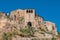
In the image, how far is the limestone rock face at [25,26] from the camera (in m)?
→ 79.6

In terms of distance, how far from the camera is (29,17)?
90250mm

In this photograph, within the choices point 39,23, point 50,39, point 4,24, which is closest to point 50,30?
point 39,23

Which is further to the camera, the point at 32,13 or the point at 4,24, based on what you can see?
the point at 32,13

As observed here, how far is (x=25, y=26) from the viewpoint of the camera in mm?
86125

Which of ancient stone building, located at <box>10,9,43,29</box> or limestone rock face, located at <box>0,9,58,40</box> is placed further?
ancient stone building, located at <box>10,9,43,29</box>

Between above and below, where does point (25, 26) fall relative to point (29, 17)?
below

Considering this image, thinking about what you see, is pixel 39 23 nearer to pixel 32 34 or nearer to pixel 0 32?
pixel 32 34

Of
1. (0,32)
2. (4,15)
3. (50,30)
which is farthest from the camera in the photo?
(50,30)

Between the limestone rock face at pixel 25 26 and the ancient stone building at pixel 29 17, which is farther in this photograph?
the ancient stone building at pixel 29 17

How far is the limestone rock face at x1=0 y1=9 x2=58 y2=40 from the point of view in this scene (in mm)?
79562

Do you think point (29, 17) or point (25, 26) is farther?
point (29, 17)

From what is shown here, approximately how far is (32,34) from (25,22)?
8.03 m

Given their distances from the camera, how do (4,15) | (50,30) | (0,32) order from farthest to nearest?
(50,30)
(4,15)
(0,32)

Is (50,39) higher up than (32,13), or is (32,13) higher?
(32,13)
